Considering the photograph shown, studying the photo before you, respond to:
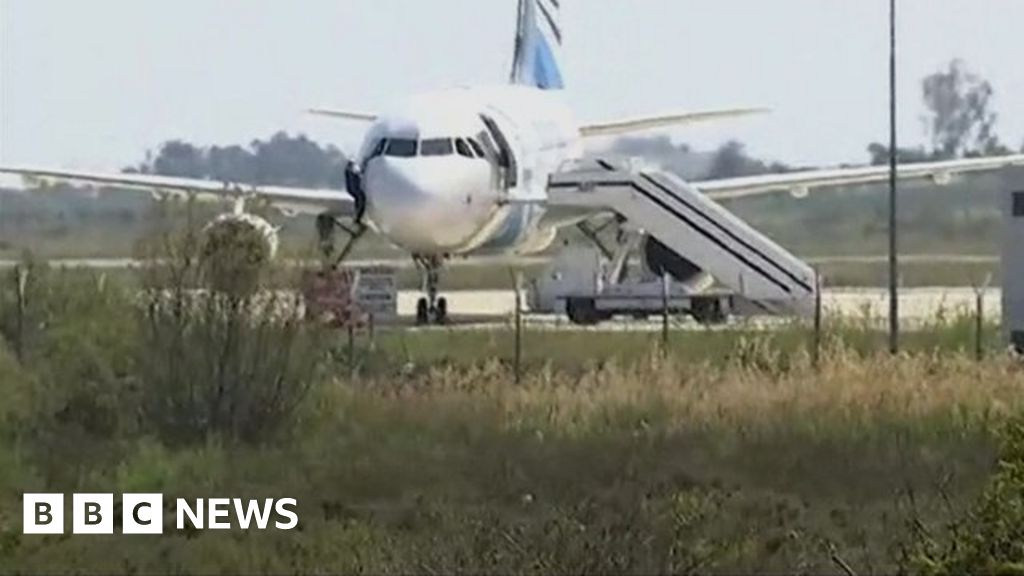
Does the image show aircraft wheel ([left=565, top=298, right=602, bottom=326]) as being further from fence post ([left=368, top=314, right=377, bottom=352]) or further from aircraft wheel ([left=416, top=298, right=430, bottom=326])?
fence post ([left=368, top=314, right=377, bottom=352])

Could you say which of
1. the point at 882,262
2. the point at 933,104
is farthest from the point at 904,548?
the point at 933,104

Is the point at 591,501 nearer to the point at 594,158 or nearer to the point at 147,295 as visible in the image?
the point at 147,295

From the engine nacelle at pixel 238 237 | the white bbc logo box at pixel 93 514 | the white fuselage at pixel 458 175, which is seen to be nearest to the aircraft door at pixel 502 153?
the white fuselage at pixel 458 175

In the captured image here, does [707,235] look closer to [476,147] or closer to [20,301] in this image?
[476,147]

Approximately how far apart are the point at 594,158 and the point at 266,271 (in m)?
22.5

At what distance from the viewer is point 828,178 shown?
4538cm

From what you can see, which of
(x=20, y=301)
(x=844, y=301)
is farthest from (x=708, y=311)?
(x=20, y=301)

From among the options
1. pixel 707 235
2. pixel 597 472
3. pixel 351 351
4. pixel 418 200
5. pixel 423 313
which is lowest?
pixel 597 472

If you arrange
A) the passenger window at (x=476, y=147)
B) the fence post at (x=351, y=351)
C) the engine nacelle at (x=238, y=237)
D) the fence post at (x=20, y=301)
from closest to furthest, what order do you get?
the engine nacelle at (x=238, y=237)
the fence post at (x=20, y=301)
the fence post at (x=351, y=351)
the passenger window at (x=476, y=147)

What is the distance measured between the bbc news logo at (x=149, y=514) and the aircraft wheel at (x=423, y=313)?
71.0 ft

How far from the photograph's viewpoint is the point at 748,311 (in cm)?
3666

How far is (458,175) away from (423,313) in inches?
80.2

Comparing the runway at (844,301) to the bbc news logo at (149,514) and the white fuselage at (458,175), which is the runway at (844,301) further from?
the bbc news logo at (149,514)

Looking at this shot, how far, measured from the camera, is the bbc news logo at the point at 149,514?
13305mm
